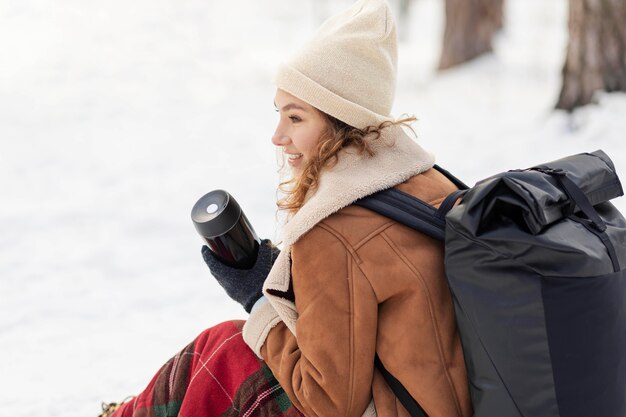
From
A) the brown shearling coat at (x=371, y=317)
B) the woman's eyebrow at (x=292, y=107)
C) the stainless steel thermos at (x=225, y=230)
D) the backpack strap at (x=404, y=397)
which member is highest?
the woman's eyebrow at (x=292, y=107)

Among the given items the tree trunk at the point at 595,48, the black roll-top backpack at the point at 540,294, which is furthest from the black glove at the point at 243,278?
the tree trunk at the point at 595,48

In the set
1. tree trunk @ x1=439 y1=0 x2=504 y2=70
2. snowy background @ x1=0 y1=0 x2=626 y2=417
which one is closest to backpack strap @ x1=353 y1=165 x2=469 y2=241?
snowy background @ x1=0 y1=0 x2=626 y2=417

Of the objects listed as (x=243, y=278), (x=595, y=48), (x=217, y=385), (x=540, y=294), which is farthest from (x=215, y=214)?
(x=595, y=48)

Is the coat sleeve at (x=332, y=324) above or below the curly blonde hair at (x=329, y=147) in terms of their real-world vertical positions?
below

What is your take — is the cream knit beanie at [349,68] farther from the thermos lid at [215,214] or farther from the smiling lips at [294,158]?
the thermos lid at [215,214]

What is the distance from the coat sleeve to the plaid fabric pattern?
19 centimetres

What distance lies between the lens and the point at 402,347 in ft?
5.16

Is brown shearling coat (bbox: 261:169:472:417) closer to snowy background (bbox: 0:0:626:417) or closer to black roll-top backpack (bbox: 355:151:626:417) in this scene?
black roll-top backpack (bbox: 355:151:626:417)

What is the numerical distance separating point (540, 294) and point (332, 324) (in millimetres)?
433

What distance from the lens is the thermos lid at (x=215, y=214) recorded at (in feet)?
6.10

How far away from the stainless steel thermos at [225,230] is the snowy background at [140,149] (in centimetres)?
46

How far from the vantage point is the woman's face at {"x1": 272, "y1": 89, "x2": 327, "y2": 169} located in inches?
71.7

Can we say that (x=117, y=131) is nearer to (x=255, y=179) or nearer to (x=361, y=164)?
(x=255, y=179)

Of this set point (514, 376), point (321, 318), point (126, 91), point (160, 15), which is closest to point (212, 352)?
point (321, 318)
